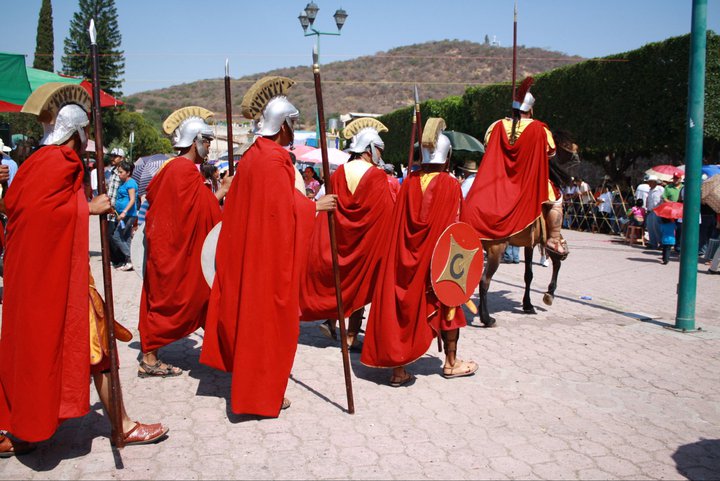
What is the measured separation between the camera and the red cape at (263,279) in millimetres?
4531

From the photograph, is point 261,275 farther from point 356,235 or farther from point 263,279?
point 356,235

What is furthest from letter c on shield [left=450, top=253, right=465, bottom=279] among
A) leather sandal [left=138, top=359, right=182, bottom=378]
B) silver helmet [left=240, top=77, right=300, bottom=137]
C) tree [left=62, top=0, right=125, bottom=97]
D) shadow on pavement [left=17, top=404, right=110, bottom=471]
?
tree [left=62, top=0, right=125, bottom=97]

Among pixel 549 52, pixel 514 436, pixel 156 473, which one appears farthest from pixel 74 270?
pixel 549 52

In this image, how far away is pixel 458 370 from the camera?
563 centimetres

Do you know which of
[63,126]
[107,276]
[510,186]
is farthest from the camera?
[510,186]

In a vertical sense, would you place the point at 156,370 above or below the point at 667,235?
below

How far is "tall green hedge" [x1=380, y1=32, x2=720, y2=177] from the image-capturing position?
18859mm

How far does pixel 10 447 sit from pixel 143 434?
0.74 m

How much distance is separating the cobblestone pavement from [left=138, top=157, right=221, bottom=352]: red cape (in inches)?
18.8

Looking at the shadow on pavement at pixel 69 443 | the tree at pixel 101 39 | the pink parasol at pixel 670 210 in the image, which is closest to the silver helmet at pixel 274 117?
the shadow on pavement at pixel 69 443

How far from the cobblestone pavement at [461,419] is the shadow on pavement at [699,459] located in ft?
0.04

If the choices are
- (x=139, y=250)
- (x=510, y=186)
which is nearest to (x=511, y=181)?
(x=510, y=186)

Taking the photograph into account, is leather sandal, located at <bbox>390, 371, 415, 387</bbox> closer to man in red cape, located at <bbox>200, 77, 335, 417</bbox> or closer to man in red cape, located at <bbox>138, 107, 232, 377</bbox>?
man in red cape, located at <bbox>200, 77, 335, 417</bbox>

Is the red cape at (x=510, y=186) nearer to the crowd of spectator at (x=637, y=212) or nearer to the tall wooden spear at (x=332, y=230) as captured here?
the tall wooden spear at (x=332, y=230)
